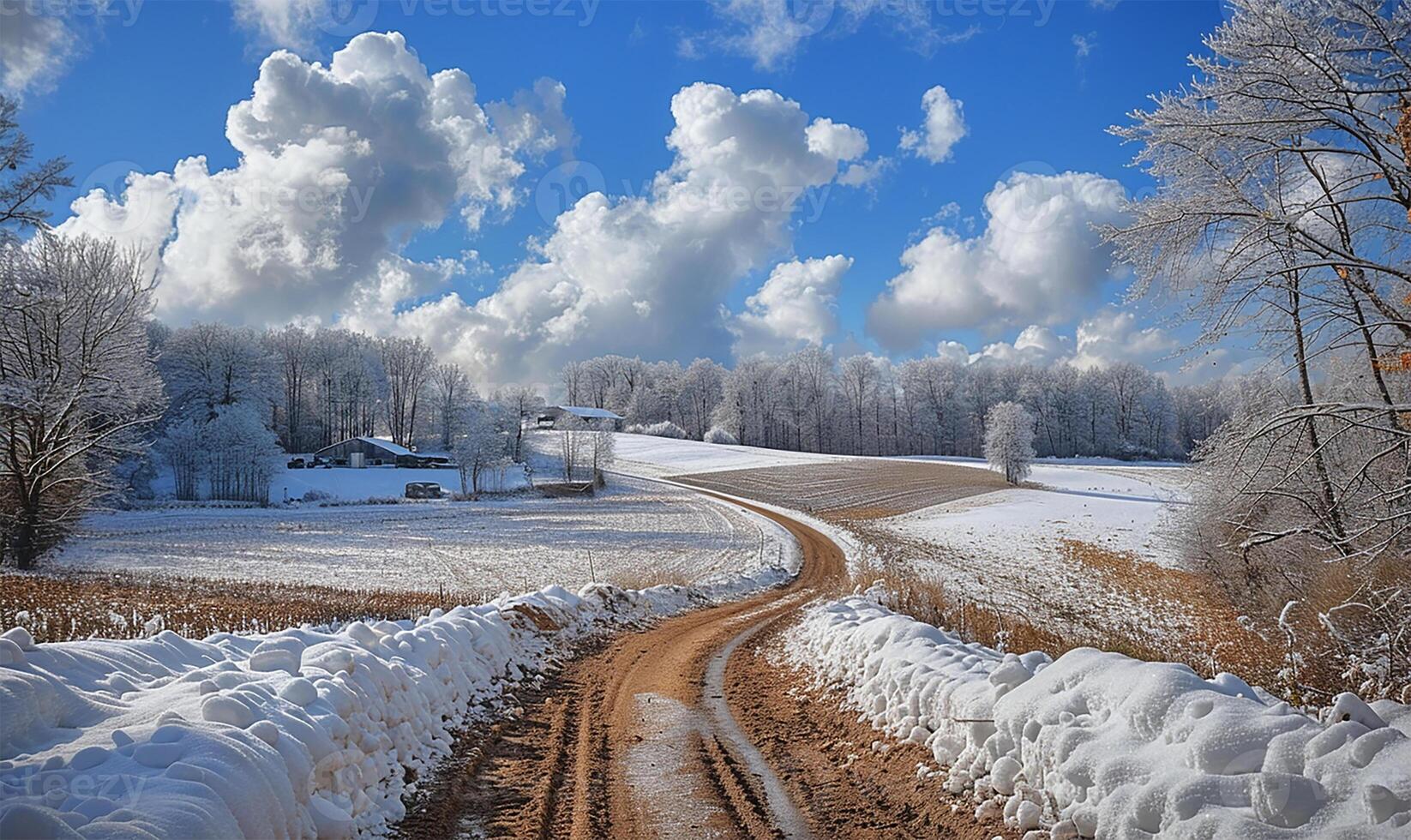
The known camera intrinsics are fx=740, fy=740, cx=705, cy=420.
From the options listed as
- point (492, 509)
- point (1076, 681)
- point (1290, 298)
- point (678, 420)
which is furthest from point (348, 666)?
point (678, 420)

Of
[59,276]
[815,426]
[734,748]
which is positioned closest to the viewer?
[734,748]

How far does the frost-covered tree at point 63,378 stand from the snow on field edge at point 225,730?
2383 cm

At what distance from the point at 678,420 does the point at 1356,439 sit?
102 meters

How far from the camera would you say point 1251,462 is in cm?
1405

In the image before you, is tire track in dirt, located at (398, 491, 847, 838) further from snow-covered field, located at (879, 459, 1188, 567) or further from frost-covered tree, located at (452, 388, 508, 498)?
frost-covered tree, located at (452, 388, 508, 498)

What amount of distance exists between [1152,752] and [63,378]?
34296 mm

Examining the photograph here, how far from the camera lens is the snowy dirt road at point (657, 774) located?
5.48 meters

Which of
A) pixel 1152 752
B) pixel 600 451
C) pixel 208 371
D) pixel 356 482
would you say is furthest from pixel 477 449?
pixel 1152 752

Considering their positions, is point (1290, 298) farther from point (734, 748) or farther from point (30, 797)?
point (30, 797)

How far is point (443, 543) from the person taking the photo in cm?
3756

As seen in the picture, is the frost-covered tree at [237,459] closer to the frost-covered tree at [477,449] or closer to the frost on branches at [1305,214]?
the frost-covered tree at [477,449]

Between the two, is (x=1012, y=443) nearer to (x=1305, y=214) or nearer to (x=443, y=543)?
(x=443, y=543)

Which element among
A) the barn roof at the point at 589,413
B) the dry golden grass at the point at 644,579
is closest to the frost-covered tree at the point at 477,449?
the barn roof at the point at 589,413

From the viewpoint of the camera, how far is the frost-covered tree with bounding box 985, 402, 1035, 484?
6056cm
